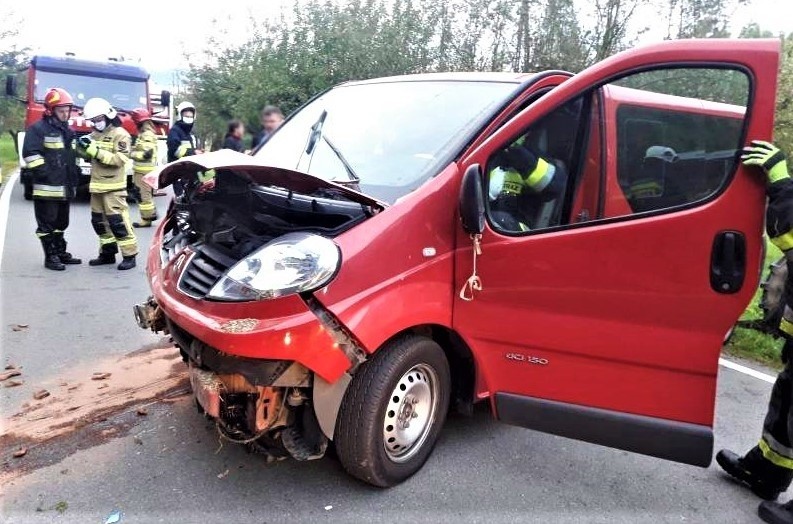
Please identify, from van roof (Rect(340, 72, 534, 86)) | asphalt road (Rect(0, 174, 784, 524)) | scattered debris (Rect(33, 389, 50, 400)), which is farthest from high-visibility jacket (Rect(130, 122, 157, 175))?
van roof (Rect(340, 72, 534, 86))

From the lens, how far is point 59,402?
136 inches

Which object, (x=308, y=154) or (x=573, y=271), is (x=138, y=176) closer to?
(x=308, y=154)

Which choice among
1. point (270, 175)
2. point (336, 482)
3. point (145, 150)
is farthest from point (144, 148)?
point (336, 482)

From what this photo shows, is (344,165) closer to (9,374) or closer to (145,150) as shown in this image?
(9,374)

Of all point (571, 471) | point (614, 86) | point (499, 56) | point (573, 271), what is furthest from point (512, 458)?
point (499, 56)

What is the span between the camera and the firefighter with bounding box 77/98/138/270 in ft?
21.5

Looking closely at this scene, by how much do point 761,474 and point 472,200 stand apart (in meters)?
1.94

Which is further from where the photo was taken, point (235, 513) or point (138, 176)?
point (138, 176)

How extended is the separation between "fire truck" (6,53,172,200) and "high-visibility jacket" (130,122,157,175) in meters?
2.46

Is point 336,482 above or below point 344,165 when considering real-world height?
below

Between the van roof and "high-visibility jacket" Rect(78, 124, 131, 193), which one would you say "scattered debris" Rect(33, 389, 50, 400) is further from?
"high-visibility jacket" Rect(78, 124, 131, 193)

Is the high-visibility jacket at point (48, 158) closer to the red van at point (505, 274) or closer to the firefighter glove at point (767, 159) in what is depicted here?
→ the red van at point (505, 274)

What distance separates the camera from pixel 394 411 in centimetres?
265

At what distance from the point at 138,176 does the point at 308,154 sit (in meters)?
6.74
